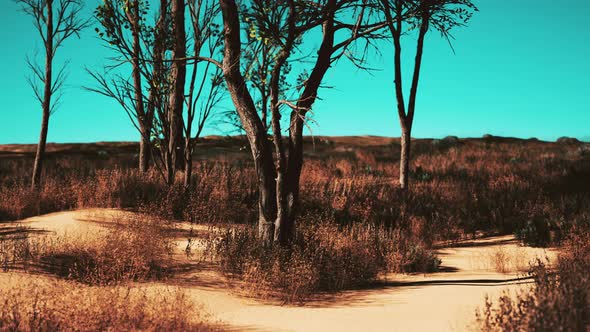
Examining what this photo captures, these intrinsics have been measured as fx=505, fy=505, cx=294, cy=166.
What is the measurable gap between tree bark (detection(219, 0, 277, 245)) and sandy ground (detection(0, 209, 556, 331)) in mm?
1324

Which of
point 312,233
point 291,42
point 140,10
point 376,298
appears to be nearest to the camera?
point 376,298

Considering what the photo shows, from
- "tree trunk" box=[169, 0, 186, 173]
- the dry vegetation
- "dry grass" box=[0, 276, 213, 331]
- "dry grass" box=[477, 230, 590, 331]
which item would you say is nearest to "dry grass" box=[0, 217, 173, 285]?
the dry vegetation

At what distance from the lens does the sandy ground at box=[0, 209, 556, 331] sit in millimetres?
5758

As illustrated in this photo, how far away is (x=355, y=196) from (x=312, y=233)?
4528mm

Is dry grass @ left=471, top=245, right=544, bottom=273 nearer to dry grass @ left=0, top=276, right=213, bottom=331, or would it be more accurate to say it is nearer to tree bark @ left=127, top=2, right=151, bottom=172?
dry grass @ left=0, top=276, right=213, bottom=331

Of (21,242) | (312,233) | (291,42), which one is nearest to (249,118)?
(291,42)

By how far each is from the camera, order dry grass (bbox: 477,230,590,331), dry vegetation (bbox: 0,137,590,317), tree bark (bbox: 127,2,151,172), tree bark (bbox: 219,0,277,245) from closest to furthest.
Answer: dry grass (bbox: 477,230,590,331) → dry vegetation (bbox: 0,137,590,317) → tree bark (bbox: 219,0,277,245) → tree bark (bbox: 127,2,151,172)

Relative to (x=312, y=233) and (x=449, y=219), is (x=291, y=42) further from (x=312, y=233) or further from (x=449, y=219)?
(x=449, y=219)

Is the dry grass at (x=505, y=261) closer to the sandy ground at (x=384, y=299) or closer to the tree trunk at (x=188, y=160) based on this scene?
the sandy ground at (x=384, y=299)

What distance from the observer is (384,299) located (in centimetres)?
694

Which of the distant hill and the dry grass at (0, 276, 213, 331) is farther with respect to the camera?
the distant hill

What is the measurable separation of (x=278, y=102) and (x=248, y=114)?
53cm

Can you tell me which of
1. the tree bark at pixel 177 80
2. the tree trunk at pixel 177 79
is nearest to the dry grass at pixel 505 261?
the tree bark at pixel 177 80

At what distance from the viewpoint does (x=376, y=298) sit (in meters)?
7.00
